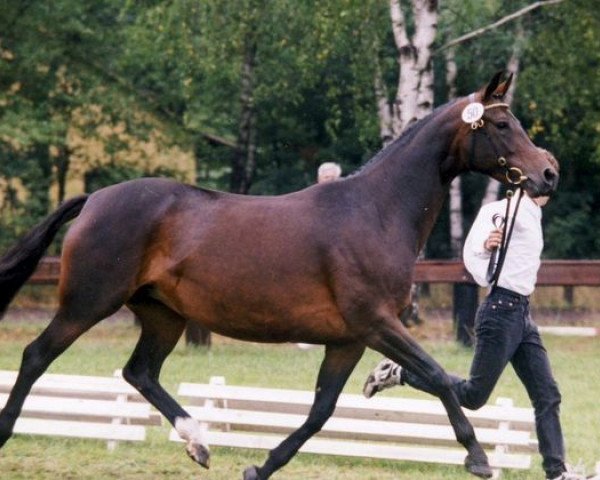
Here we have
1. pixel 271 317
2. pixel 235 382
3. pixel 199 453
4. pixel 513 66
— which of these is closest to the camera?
pixel 271 317

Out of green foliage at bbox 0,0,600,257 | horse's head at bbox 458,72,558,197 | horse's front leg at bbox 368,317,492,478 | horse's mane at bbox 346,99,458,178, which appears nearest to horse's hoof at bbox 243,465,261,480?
horse's front leg at bbox 368,317,492,478

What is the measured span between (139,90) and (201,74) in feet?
4.47

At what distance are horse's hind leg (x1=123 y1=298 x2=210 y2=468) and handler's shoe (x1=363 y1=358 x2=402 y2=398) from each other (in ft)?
3.85

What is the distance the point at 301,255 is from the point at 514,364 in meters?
1.45

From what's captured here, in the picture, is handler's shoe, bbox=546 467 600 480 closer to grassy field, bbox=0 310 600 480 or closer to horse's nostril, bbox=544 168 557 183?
grassy field, bbox=0 310 600 480

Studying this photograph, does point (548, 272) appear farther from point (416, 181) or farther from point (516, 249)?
point (416, 181)

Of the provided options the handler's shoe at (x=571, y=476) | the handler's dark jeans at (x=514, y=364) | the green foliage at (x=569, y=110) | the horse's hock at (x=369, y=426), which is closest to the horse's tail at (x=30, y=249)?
the horse's hock at (x=369, y=426)

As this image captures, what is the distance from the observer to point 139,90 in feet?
72.6

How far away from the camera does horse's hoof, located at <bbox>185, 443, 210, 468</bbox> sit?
7723 mm

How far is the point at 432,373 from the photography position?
7.25 meters

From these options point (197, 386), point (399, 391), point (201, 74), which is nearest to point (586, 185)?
point (201, 74)

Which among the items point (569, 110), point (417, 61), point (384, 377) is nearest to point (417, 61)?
point (417, 61)

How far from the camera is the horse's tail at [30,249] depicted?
820 centimetres

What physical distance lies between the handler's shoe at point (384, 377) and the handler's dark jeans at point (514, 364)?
0.17 m
